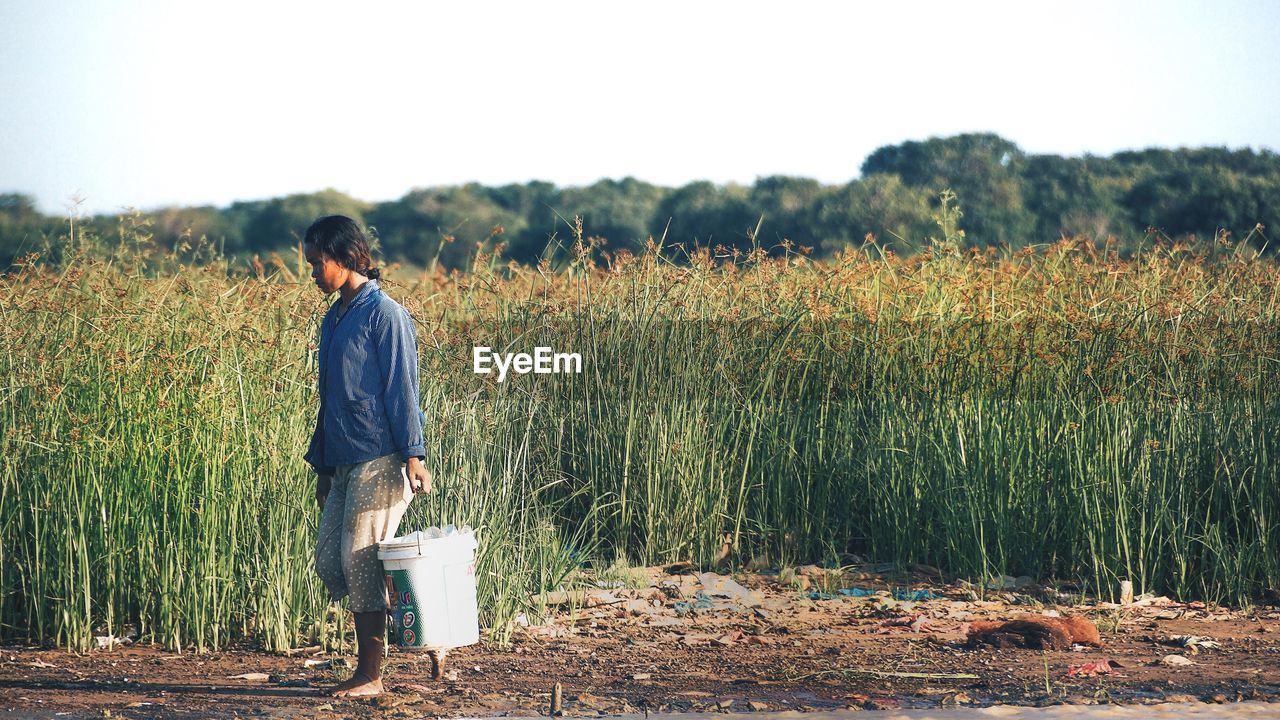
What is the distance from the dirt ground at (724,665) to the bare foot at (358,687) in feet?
0.13

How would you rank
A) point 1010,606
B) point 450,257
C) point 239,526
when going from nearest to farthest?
point 239,526, point 1010,606, point 450,257

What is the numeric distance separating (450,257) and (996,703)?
50.4 m

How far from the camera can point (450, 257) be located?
178ft

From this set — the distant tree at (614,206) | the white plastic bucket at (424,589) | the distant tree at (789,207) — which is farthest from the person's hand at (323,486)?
the distant tree at (614,206)

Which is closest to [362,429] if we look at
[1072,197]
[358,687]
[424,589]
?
[424,589]

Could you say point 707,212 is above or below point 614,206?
below

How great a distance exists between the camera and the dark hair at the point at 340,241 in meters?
5.04

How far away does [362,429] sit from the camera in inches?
197

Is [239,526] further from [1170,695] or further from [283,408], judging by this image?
[1170,695]

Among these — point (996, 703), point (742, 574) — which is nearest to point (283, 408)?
point (742, 574)

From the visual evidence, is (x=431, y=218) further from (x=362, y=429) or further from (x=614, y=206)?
(x=362, y=429)

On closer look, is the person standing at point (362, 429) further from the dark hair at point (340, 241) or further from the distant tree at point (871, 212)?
the distant tree at point (871, 212)

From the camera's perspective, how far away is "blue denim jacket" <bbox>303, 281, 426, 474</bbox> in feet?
16.4

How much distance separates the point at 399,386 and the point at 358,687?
49.1 inches
